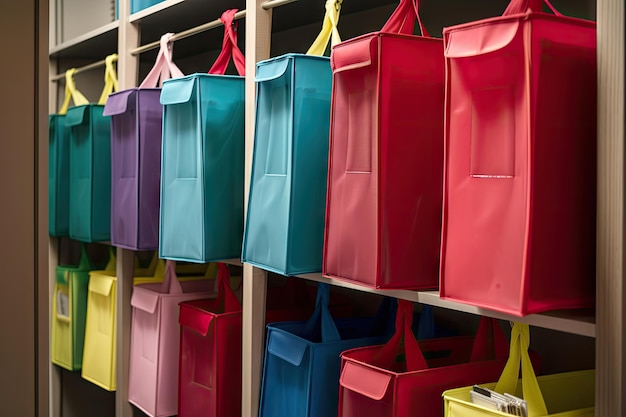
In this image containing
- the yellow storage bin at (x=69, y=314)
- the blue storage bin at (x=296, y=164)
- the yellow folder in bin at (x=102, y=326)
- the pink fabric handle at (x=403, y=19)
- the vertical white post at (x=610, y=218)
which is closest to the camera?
the vertical white post at (x=610, y=218)

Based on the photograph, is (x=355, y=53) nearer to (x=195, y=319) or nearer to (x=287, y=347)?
(x=287, y=347)

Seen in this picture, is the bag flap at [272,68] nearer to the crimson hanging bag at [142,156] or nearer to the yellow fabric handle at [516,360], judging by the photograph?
the crimson hanging bag at [142,156]

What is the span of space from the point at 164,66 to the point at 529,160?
1687 millimetres

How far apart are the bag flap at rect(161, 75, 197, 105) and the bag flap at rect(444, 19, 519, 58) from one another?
966 millimetres

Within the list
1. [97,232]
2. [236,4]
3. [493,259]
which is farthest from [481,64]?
[97,232]

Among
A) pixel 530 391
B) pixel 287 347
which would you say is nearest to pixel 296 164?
pixel 287 347

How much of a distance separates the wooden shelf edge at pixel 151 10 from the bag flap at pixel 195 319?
3.42ft

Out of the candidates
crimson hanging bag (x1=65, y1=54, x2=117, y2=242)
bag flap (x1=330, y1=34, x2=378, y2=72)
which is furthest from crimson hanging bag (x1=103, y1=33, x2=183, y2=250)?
bag flap (x1=330, y1=34, x2=378, y2=72)

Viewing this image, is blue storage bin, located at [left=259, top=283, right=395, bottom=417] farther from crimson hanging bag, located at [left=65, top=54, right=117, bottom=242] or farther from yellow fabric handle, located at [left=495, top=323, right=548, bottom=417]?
crimson hanging bag, located at [left=65, top=54, right=117, bottom=242]

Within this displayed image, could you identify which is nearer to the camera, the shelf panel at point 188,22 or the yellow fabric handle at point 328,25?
the yellow fabric handle at point 328,25

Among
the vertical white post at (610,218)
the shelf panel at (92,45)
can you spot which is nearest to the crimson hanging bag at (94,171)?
the shelf panel at (92,45)

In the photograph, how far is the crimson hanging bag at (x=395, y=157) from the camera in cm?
145

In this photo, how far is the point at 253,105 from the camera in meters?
2.02

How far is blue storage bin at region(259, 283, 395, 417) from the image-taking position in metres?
1.76
